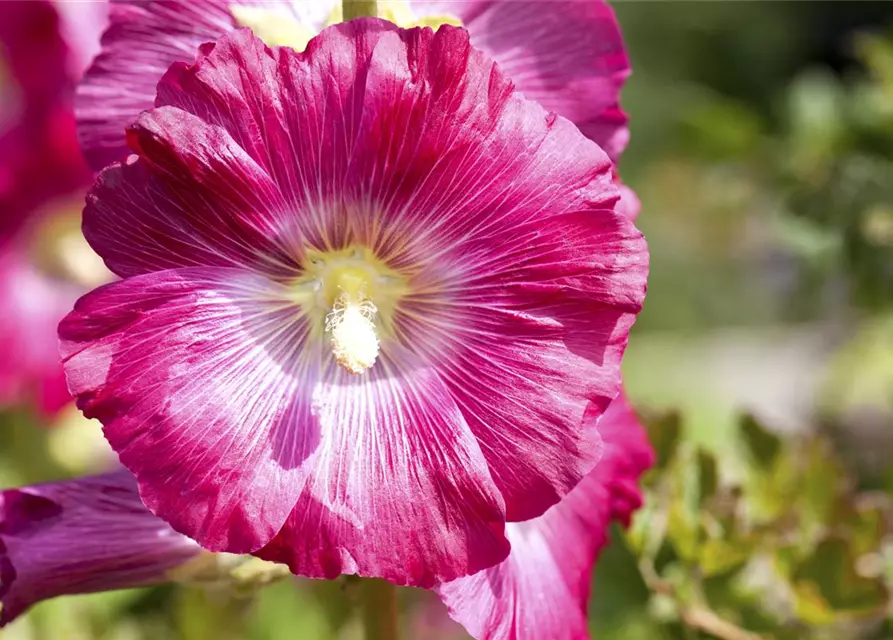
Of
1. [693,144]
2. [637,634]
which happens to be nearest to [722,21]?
[693,144]

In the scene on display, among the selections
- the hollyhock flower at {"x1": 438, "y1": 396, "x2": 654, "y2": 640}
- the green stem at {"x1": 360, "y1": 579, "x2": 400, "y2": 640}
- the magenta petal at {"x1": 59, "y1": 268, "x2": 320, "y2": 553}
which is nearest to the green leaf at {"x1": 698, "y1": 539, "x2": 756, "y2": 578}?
the hollyhock flower at {"x1": 438, "y1": 396, "x2": 654, "y2": 640}

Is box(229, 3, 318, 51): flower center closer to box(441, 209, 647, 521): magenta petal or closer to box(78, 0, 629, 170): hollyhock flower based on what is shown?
box(78, 0, 629, 170): hollyhock flower

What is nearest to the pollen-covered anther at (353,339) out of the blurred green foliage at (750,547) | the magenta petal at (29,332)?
the blurred green foliage at (750,547)

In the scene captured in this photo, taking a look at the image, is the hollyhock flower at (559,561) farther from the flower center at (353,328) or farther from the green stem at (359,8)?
the green stem at (359,8)

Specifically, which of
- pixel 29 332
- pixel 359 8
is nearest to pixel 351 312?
pixel 359 8

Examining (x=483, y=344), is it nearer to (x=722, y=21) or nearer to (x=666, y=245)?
(x=666, y=245)
